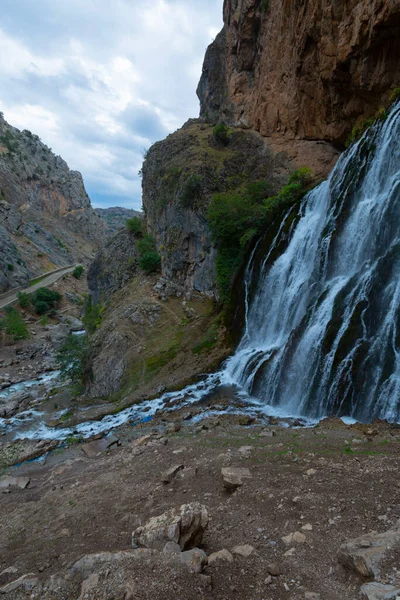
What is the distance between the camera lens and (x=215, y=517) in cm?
562

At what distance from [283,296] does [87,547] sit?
45.2ft

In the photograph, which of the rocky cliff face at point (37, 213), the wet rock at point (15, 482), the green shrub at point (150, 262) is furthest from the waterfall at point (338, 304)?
the rocky cliff face at point (37, 213)

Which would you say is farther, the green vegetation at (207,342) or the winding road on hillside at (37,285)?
the winding road on hillside at (37,285)

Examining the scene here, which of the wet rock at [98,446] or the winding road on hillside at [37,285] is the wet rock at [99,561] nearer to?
the wet rock at [98,446]

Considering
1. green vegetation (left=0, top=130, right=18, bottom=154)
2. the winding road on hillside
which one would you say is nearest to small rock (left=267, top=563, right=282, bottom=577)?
the winding road on hillside

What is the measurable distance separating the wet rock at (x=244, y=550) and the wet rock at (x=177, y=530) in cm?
48

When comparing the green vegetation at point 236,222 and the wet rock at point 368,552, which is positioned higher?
the green vegetation at point 236,222

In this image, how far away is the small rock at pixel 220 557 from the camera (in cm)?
422

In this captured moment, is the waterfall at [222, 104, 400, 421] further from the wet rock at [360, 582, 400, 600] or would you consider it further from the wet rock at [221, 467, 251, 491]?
the wet rock at [360, 582, 400, 600]

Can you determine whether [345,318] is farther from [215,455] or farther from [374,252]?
[215,455]

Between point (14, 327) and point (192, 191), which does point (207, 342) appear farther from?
point (14, 327)

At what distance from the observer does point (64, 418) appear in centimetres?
1683

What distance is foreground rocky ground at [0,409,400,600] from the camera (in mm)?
3789

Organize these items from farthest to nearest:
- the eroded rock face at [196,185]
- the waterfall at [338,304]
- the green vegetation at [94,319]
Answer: the green vegetation at [94,319]
the eroded rock face at [196,185]
the waterfall at [338,304]
